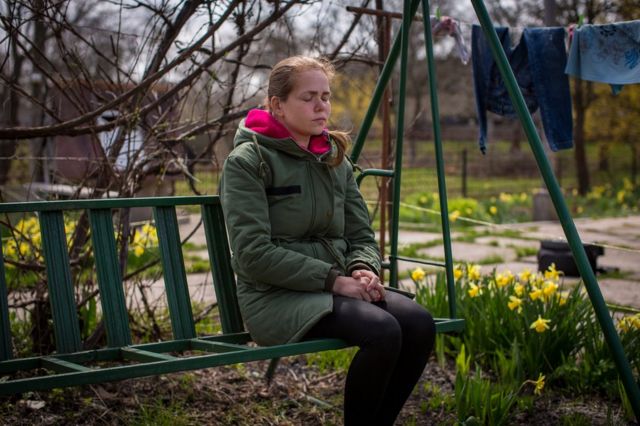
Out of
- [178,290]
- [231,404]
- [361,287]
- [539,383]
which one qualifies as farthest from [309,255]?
[539,383]

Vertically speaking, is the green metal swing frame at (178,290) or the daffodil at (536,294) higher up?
the green metal swing frame at (178,290)

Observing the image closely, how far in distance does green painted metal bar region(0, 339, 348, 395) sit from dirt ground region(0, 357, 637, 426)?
813 millimetres

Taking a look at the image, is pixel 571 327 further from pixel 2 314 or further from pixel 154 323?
pixel 2 314

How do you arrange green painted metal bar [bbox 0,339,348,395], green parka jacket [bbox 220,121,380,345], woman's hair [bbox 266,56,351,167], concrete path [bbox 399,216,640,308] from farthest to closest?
1. concrete path [bbox 399,216,640,308]
2. woman's hair [bbox 266,56,351,167]
3. green parka jacket [bbox 220,121,380,345]
4. green painted metal bar [bbox 0,339,348,395]

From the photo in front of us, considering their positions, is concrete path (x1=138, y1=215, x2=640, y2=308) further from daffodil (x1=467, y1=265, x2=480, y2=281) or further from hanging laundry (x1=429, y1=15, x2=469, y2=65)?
hanging laundry (x1=429, y1=15, x2=469, y2=65)

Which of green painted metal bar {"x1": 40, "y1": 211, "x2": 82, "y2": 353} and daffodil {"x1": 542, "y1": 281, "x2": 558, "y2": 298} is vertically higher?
green painted metal bar {"x1": 40, "y1": 211, "x2": 82, "y2": 353}

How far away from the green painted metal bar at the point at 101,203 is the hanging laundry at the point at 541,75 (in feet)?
6.94

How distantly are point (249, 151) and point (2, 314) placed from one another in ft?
3.14

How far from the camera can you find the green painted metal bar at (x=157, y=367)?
2.07 m

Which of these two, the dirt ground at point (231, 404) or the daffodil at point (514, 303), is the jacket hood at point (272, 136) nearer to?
the dirt ground at point (231, 404)

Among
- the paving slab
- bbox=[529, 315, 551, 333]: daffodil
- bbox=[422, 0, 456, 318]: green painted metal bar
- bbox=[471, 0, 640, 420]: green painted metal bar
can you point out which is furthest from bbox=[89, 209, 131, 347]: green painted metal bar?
the paving slab

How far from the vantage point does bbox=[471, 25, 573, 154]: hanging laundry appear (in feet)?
15.3

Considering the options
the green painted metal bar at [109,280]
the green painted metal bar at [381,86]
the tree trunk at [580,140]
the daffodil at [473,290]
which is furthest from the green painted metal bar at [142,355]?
the tree trunk at [580,140]

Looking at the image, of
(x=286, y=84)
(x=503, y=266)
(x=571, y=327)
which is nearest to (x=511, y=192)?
(x=503, y=266)
